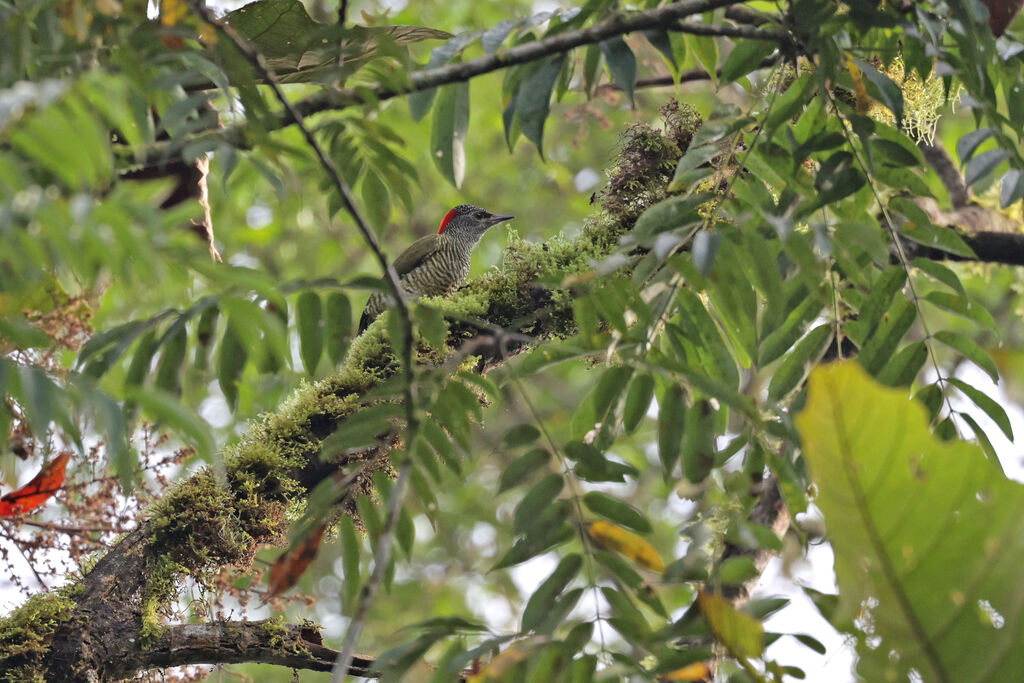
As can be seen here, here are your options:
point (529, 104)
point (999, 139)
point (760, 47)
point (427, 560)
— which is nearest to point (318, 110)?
point (529, 104)

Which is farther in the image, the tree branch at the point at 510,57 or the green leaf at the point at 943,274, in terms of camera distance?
the green leaf at the point at 943,274

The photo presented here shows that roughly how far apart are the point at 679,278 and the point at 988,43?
0.98 meters

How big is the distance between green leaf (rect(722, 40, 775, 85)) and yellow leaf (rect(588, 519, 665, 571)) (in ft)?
4.26

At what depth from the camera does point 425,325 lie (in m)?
1.90

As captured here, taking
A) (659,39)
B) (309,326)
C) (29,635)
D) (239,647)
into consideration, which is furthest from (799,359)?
(29,635)

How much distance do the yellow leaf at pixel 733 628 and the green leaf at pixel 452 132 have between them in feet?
3.97

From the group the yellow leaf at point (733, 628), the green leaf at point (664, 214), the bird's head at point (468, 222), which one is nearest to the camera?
the yellow leaf at point (733, 628)

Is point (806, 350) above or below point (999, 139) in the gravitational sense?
below

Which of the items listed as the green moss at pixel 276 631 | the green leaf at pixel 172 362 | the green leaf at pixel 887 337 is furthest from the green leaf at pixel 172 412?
the green leaf at pixel 887 337

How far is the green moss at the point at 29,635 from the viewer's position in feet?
7.88

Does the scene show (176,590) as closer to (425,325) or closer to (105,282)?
(105,282)

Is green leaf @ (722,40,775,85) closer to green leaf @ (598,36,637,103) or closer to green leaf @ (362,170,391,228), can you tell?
green leaf @ (598,36,637,103)

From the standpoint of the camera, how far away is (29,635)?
2420 millimetres

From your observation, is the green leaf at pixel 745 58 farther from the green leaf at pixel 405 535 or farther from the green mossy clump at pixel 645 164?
the green leaf at pixel 405 535
